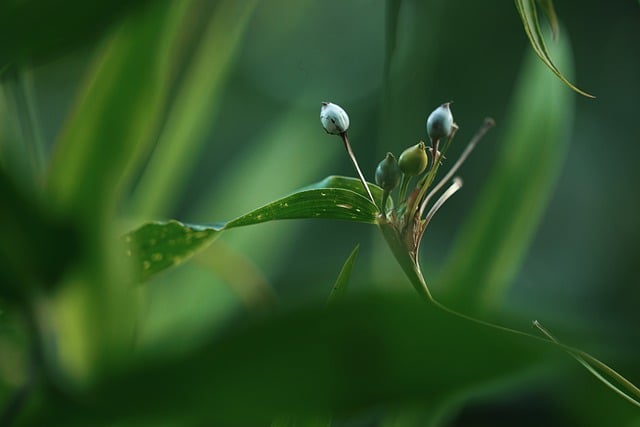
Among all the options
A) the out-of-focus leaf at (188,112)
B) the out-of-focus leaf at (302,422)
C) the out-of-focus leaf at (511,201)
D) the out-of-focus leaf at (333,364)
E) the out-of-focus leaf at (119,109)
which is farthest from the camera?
the out-of-focus leaf at (188,112)

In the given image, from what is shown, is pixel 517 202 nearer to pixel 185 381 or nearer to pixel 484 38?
pixel 185 381

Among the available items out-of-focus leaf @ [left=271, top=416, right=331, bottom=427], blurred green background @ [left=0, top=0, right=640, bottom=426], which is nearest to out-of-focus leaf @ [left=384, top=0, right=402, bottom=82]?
out-of-focus leaf @ [left=271, top=416, right=331, bottom=427]

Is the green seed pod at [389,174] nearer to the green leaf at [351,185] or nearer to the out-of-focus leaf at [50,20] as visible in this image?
the green leaf at [351,185]

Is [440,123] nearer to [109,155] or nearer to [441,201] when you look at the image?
[441,201]

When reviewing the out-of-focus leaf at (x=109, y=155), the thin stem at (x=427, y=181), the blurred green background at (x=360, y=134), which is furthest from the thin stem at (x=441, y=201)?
the blurred green background at (x=360, y=134)

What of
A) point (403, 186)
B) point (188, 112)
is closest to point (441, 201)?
point (403, 186)

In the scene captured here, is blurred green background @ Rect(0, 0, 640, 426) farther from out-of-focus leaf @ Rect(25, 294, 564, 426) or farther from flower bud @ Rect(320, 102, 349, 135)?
out-of-focus leaf @ Rect(25, 294, 564, 426)

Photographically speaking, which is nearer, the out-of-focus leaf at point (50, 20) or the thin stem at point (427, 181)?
A: the out-of-focus leaf at point (50, 20)

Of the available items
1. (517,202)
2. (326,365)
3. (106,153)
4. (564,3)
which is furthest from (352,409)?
(564,3)
